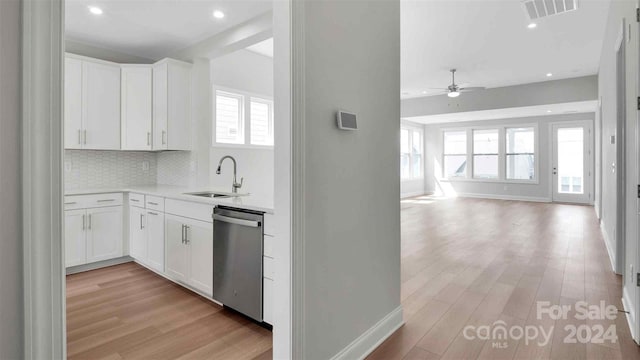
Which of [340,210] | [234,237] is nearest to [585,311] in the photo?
[340,210]

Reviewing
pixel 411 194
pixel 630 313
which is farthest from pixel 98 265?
pixel 411 194

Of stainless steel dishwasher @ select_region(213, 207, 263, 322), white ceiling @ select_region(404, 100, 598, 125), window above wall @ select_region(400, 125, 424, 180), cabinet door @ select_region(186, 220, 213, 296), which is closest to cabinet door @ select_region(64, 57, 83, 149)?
cabinet door @ select_region(186, 220, 213, 296)

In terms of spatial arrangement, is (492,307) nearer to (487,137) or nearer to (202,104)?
(202,104)

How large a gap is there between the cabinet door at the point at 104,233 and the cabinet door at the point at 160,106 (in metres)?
0.92

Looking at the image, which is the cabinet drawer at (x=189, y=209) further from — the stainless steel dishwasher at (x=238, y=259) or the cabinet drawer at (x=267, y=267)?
the cabinet drawer at (x=267, y=267)

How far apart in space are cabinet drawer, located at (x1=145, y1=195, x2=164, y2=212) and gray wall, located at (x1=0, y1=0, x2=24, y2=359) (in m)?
2.74

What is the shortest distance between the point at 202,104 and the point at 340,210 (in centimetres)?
319

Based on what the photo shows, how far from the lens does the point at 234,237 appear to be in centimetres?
254

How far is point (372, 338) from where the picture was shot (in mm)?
2123

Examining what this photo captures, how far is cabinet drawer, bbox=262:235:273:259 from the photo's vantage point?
2.28 meters

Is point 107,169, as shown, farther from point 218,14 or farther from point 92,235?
point 218,14

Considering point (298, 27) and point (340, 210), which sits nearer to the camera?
point (298, 27)

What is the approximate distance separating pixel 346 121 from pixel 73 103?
357 centimetres

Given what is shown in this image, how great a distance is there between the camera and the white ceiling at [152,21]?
323 cm
